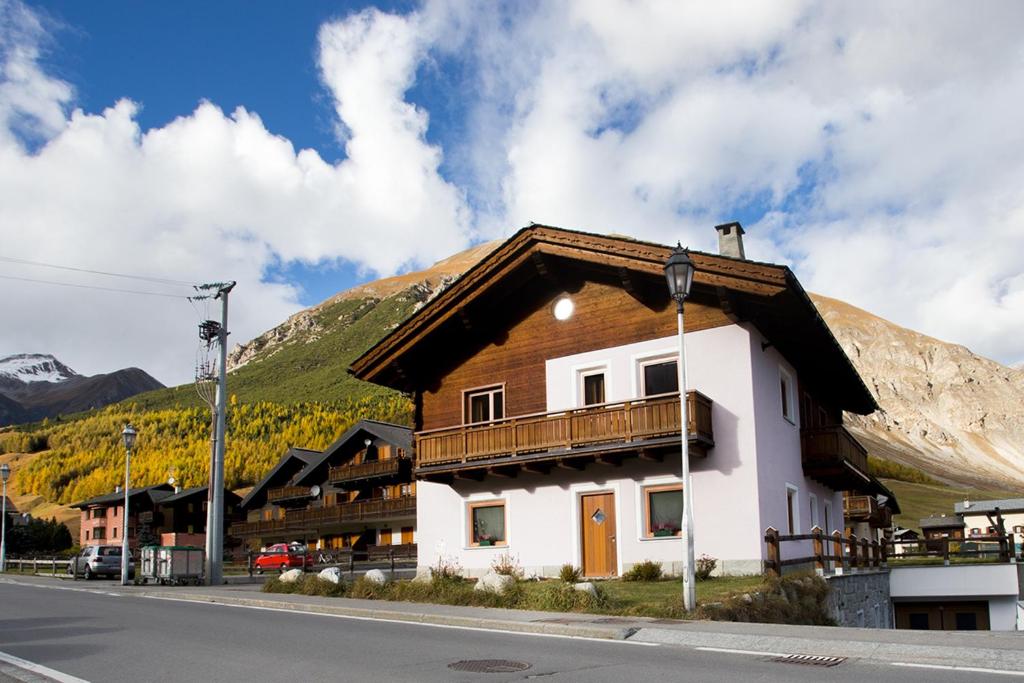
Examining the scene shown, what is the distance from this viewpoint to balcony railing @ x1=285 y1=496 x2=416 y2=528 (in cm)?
6000

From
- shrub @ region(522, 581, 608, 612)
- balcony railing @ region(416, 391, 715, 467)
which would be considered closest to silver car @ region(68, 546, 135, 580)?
balcony railing @ region(416, 391, 715, 467)

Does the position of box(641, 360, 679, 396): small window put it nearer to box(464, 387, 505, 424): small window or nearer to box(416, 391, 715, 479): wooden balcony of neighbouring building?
box(416, 391, 715, 479): wooden balcony of neighbouring building

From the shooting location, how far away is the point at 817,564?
859 inches

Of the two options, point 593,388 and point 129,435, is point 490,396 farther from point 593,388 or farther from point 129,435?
point 129,435

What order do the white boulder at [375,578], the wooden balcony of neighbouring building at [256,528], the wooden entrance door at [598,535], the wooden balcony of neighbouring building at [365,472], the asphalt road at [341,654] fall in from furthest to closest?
the wooden balcony of neighbouring building at [256,528], the wooden balcony of neighbouring building at [365,472], the wooden entrance door at [598,535], the white boulder at [375,578], the asphalt road at [341,654]

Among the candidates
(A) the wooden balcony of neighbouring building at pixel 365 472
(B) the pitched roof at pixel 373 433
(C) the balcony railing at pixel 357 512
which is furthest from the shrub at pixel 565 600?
(B) the pitched roof at pixel 373 433

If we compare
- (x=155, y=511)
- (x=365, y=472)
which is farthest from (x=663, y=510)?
(x=155, y=511)

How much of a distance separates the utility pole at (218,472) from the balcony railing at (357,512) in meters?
29.6

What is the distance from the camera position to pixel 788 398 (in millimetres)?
26266

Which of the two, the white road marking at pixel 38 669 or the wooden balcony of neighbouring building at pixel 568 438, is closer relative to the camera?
the white road marking at pixel 38 669

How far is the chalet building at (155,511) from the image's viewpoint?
277 ft

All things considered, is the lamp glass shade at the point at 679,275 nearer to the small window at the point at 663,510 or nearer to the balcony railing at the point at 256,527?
the small window at the point at 663,510

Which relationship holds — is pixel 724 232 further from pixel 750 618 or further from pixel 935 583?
pixel 750 618

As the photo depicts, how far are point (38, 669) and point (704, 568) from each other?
14530mm
